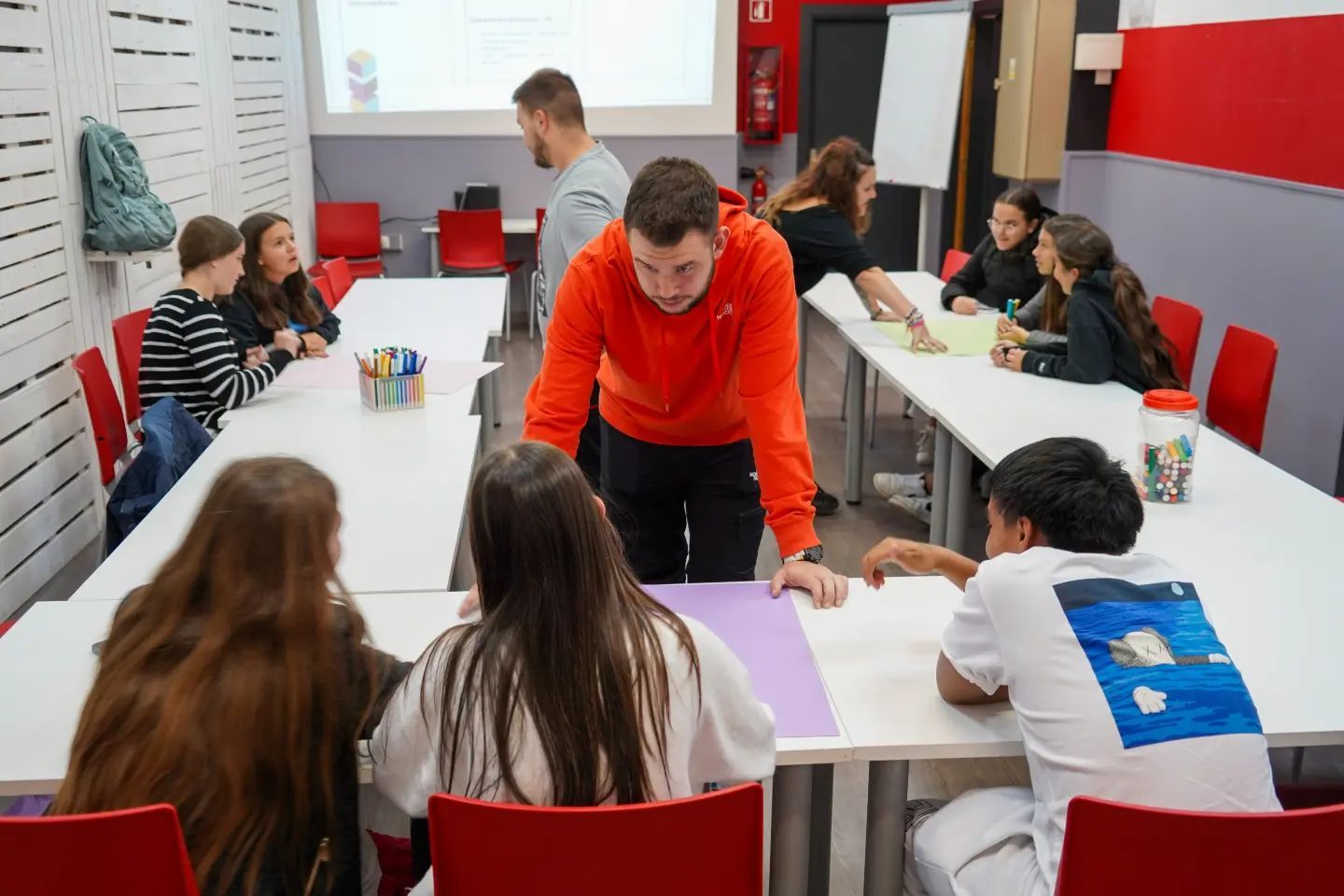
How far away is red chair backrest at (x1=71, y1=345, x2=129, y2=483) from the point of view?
329cm

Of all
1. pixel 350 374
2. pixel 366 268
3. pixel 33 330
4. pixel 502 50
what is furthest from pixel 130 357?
pixel 502 50

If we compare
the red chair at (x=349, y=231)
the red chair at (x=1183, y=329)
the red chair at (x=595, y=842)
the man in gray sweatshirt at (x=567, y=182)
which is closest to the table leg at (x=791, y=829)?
the red chair at (x=595, y=842)

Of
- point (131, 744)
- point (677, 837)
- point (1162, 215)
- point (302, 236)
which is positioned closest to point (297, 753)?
point (131, 744)

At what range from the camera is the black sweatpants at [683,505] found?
2504mm

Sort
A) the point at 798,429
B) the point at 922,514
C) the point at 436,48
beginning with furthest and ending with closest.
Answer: the point at 436,48 < the point at 922,514 < the point at 798,429

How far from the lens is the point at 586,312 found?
2.23m

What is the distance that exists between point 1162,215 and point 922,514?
2.15 meters

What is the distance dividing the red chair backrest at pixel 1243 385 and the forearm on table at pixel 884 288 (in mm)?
1076

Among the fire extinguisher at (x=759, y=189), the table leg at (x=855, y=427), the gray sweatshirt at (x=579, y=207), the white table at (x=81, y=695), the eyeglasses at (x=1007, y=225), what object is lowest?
the table leg at (x=855, y=427)

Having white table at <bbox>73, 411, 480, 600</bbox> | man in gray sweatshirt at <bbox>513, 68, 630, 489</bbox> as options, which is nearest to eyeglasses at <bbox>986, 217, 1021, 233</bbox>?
man in gray sweatshirt at <bbox>513, 68, 630, 489</bbox>

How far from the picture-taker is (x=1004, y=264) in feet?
15.5

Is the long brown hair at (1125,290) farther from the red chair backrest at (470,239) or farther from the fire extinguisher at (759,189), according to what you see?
the fire extinguisher at (759,189)

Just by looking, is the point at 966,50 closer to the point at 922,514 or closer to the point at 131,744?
the point at 922,514

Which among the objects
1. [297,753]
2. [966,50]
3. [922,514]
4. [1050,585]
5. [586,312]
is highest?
[966,50]
